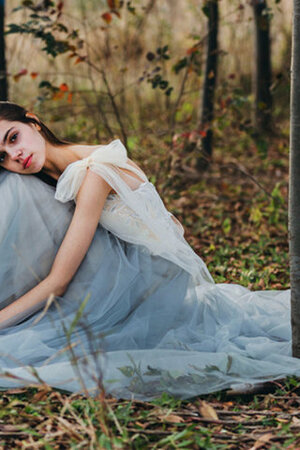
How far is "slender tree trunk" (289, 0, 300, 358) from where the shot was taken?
2.08 metres

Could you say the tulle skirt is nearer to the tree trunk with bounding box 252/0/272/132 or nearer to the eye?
the eye

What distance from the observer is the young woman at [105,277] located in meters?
2.22

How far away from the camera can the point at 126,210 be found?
2.53 m

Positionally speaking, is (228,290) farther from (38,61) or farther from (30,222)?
(38,61)

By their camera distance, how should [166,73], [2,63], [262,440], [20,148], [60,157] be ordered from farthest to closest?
[166,73], [2,63], [60,157], [20,148], [262,440]

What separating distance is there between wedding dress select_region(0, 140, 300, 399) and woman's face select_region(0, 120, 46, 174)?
0.15 feet

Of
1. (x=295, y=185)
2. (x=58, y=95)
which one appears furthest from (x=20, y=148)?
(x=58, y=95)

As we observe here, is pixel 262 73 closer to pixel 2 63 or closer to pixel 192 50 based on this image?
pixel 192 50

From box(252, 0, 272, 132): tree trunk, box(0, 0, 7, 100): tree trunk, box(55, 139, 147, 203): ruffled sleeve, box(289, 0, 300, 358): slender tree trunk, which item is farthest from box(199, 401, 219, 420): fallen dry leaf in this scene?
box(252, 0, 272, 132): tree trunk

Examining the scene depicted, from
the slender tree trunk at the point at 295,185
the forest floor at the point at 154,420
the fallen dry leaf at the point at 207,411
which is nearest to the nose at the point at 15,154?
the forest floor at the point at 154,420

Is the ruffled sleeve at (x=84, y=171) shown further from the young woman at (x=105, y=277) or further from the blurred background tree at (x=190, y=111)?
the blurred background tree at (x=190, y=111)

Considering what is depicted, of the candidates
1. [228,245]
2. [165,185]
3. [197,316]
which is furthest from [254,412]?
[165,185]

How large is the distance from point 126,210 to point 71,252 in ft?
1.04

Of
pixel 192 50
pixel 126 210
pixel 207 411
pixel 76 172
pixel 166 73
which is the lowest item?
pixel 207 411
